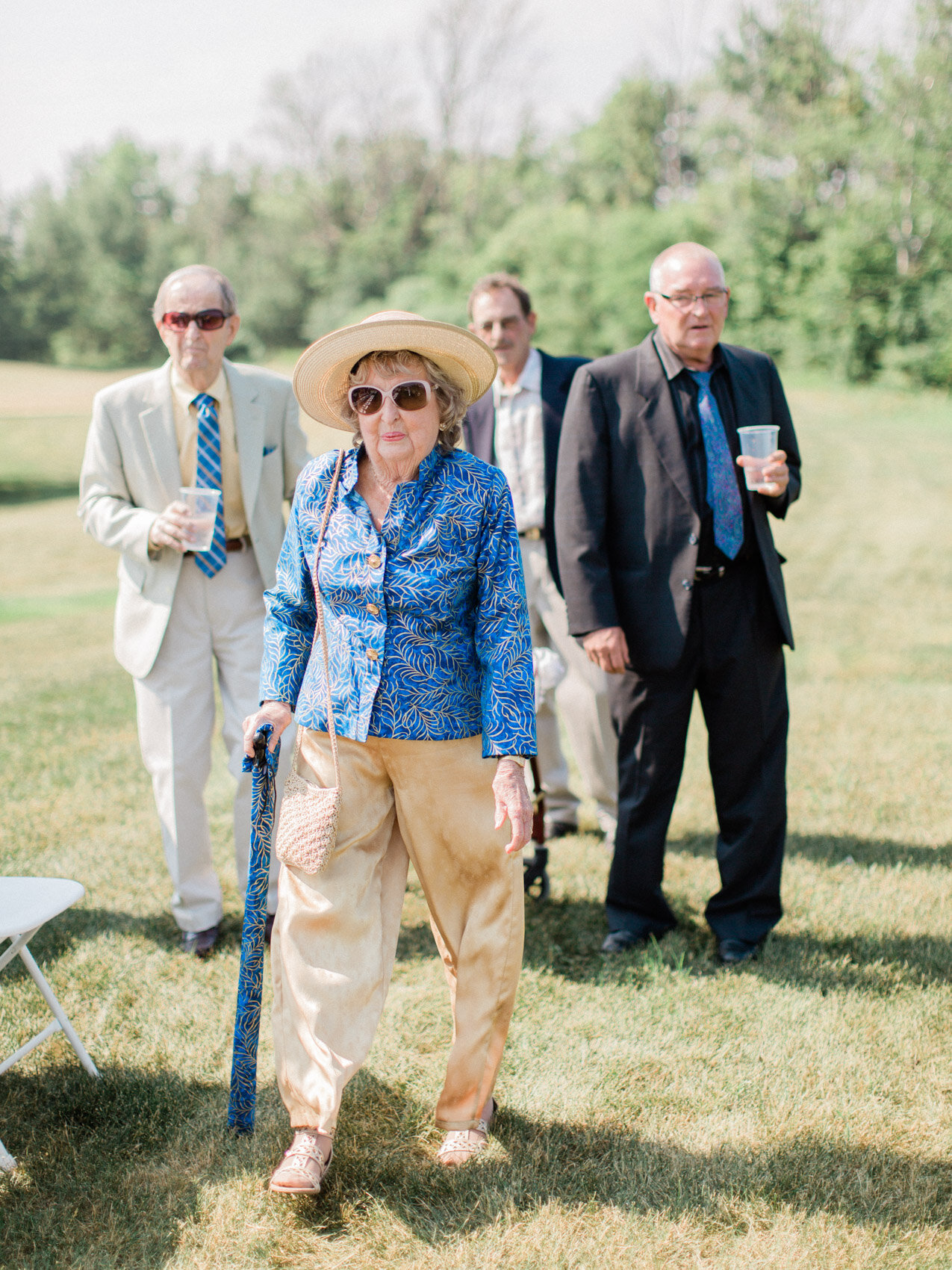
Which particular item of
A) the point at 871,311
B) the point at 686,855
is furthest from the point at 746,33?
the point at 686,855

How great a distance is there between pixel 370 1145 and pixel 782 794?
200 cm

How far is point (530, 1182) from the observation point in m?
2.86

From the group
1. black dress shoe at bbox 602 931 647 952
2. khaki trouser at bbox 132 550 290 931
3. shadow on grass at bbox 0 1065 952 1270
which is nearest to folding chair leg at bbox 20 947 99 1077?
shadow on grass at bbox 0 1065 952 1270

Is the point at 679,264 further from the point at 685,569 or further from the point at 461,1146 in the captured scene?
the point at 461,1146

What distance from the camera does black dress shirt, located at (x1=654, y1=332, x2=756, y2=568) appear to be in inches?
156

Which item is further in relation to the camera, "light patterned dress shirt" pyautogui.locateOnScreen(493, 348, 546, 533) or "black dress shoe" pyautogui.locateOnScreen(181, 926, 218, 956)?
"light patterned dress shirt" pyautogui.locateOnScreen(493, 348, 546, 533)

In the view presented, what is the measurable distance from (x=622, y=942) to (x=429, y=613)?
76.9 inches

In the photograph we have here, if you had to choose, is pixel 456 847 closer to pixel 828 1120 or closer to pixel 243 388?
pixel 828 1120

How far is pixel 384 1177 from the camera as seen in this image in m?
2.90

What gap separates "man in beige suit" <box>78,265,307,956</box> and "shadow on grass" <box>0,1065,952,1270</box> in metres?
1.19

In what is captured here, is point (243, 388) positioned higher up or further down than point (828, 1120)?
higher up

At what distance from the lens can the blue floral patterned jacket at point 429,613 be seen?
9.11 ft

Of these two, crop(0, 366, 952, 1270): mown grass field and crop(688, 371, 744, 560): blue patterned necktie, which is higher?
crop(688, 371, 744, 560): blue patterned necktie

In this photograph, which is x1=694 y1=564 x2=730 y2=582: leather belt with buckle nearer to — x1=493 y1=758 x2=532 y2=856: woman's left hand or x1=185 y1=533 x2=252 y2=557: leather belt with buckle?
x1=493 y1=758 x2=532 y2=856: woman's left hand
